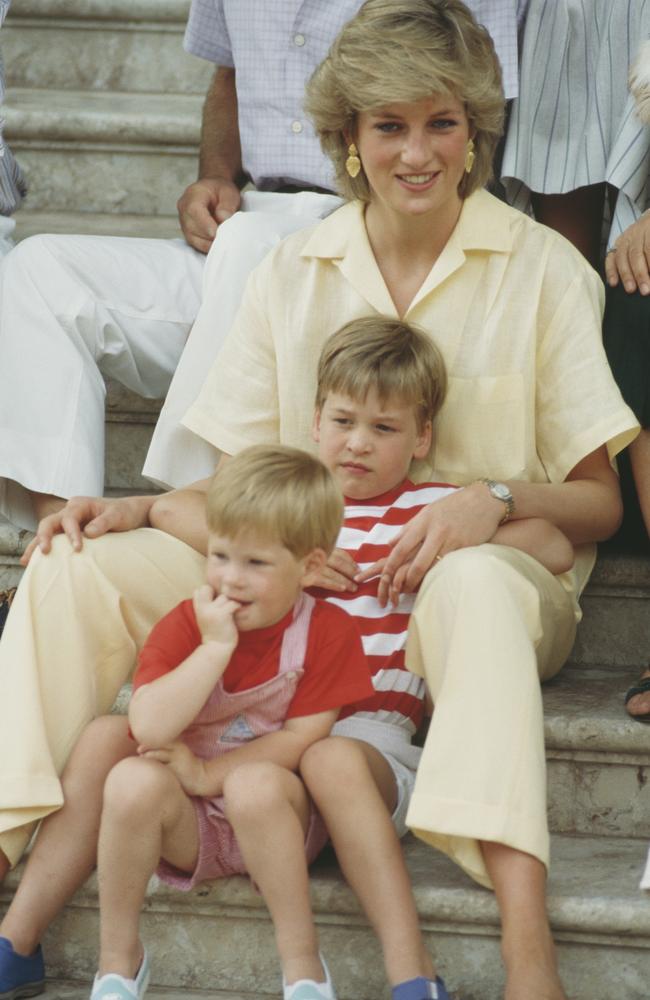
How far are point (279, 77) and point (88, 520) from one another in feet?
3.73

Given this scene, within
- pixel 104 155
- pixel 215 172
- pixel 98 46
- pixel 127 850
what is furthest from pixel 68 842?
pixel 98 46

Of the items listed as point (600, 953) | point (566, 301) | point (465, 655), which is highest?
point (566, 301)

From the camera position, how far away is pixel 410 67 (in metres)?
2.06

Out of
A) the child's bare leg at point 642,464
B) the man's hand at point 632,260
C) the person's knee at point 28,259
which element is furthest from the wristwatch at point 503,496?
the person's knee at point 28,259

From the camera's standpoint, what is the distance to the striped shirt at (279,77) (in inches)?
108

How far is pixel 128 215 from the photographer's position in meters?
3.34

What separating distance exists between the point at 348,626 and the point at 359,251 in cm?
65

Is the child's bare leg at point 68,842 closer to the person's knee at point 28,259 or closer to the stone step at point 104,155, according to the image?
the person's knee at point 28,259

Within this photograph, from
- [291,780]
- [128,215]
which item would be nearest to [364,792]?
[291,780]

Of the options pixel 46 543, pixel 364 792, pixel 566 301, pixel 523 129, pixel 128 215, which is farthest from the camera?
pixel 128 215

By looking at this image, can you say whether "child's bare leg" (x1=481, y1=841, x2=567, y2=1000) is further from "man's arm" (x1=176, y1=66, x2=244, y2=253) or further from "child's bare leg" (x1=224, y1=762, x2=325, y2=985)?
"man's arm" (x1=176, y1=66, x2=244, y2=253)

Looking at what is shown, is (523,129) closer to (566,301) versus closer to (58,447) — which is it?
(566,301)

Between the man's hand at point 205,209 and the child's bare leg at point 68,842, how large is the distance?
3.64 feet

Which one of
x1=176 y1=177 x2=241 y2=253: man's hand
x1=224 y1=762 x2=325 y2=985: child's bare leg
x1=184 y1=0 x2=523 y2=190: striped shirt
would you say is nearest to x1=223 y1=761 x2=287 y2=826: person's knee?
x1=224 y1=762 x2=325 y2=985: child's bare leg
